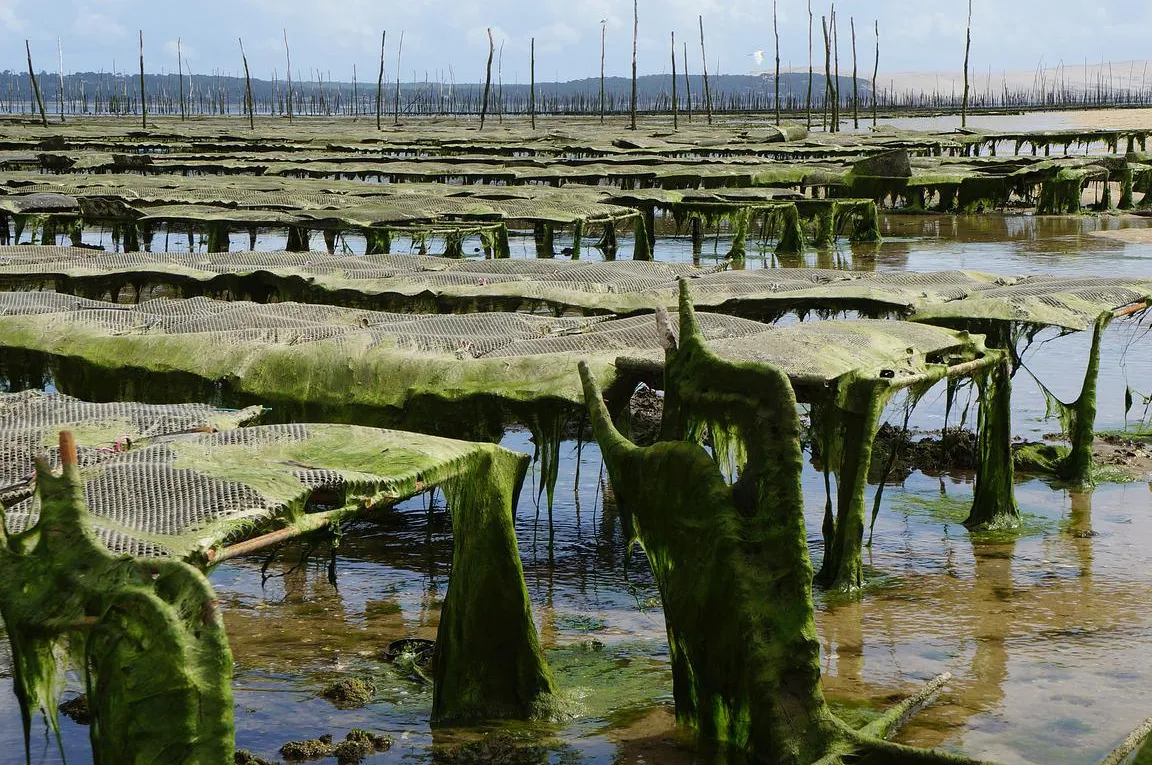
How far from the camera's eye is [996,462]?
10.4 metres

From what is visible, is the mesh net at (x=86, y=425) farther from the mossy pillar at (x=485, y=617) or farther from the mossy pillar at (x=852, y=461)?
the mossy pillar at (x=852, y=461)

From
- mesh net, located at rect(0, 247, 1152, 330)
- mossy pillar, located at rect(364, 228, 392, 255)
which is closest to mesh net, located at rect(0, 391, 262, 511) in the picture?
mesh net, located at rect(0, 247, 1152, 330)

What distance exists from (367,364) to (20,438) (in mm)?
3253

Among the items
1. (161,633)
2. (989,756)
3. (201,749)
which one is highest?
(161,633)

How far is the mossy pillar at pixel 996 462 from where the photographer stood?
10391 millimetres

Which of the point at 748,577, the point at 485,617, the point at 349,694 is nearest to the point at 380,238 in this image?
the point at 349,694

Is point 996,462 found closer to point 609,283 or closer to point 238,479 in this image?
point 609,283

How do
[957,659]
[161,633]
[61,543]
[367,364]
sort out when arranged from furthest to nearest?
[367,364], [957,659], [61,543], [161,633]

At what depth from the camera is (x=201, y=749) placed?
441 centimetres

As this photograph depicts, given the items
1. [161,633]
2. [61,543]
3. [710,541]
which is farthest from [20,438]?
[710,541]

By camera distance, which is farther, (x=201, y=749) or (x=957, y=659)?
(x=957, y=659)

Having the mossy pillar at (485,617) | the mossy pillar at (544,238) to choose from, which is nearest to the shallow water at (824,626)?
the mossy pillar at (485,617)

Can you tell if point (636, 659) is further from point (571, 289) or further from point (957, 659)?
point (571, 289)

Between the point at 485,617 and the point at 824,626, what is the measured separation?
250 centimetres
